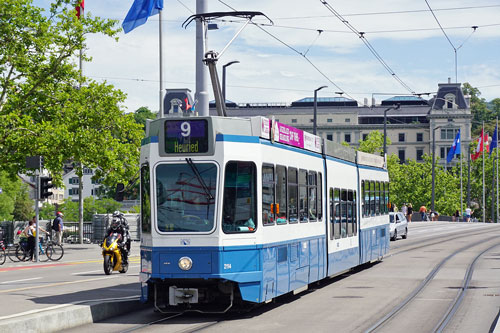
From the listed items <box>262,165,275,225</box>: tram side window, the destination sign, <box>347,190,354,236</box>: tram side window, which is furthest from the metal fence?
the destination sign

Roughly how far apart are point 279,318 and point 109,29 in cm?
2172

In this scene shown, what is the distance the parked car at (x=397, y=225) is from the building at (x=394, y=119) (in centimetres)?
8638

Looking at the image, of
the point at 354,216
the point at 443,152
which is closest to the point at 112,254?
the point at 354,216

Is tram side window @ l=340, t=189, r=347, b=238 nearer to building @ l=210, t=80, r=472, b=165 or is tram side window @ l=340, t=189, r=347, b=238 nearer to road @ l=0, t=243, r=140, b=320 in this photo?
road @ l=0, t=243, r=140, b=320

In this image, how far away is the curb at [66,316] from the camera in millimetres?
10602

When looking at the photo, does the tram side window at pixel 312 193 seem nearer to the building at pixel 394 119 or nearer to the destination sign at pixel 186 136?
the destination sign at pixel 186 136

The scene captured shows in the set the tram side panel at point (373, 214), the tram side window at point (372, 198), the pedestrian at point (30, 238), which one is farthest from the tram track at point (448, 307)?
the pedestrian at point (30, 238)

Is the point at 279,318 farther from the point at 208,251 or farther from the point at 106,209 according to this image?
the point at 106,209

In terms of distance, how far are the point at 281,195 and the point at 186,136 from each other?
6.95 ft

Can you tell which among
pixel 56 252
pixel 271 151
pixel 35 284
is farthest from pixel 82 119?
pixel 271 151

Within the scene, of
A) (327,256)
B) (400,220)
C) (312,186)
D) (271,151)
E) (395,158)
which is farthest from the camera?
(395,158)

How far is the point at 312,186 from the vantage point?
16.0m

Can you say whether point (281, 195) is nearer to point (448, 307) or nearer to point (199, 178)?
point (199, 178)

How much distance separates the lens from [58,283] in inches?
752
